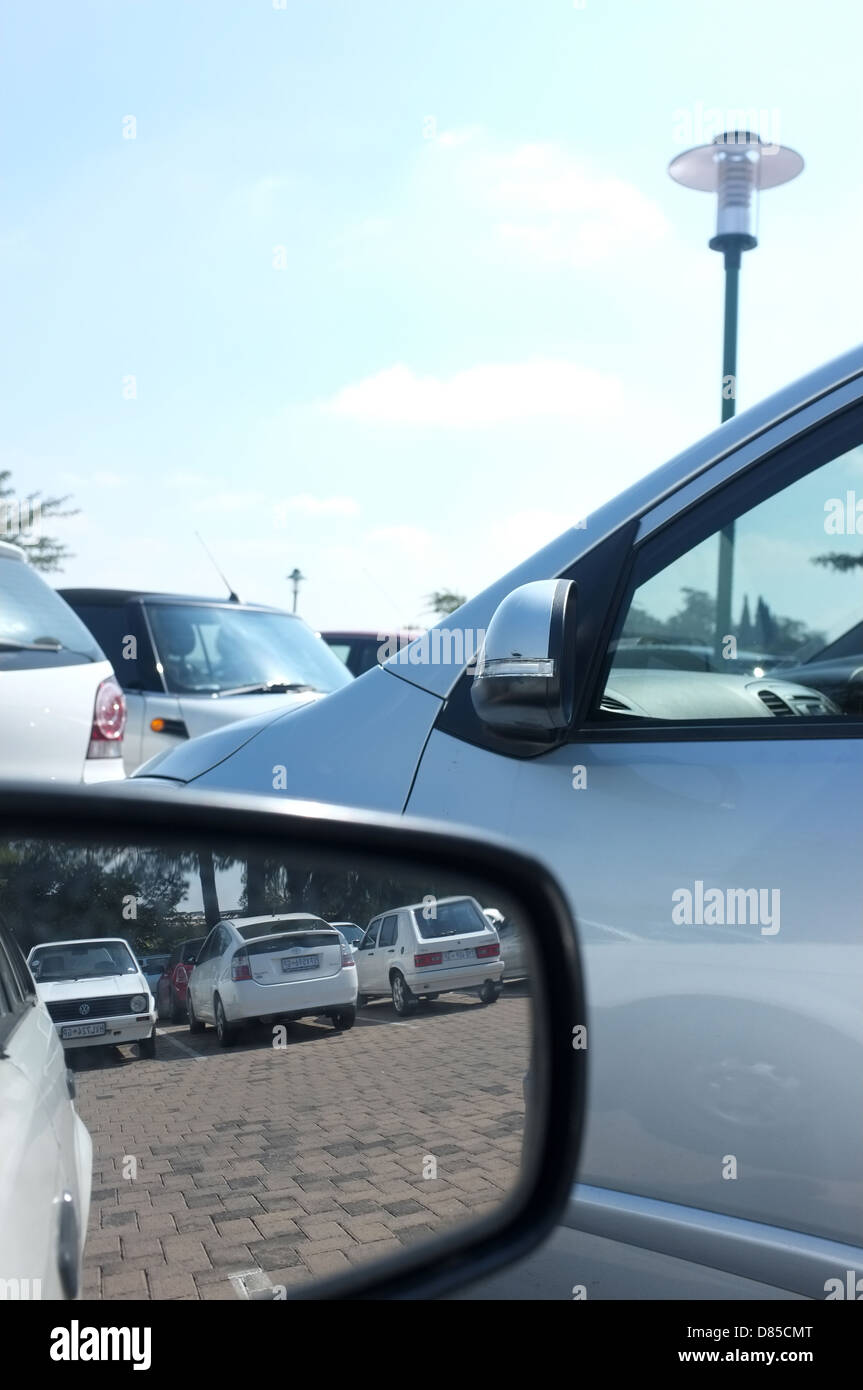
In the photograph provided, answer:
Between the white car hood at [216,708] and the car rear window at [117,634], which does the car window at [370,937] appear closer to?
the white car hood at [216,708]

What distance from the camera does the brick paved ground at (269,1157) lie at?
0.99 metres

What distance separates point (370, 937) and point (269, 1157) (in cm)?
24

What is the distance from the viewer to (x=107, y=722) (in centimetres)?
593

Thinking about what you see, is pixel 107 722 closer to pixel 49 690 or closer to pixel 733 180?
pixel 49 690

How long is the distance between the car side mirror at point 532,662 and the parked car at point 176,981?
123 centimetres

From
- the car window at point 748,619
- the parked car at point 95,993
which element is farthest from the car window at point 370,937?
the car window at point 748,619

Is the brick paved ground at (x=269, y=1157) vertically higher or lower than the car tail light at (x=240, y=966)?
lower

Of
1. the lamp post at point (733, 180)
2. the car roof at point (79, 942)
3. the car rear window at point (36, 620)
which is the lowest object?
the car roof at point (79, 942)

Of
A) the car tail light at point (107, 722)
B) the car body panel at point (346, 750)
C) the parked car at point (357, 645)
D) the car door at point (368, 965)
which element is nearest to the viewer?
the car door at point (368, 965)

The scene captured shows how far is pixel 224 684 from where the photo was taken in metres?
8.07

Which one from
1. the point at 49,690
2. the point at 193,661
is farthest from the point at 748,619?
the point at 193,661

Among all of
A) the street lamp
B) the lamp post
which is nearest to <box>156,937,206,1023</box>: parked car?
the lamp post
